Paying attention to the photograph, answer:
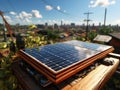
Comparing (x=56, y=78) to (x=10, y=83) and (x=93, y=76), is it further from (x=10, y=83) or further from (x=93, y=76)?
(x=10, y=83)

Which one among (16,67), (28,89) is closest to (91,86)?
(28,89)

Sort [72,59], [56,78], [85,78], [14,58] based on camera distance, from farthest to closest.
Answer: [14,58] → [72,59] → [85,78] → [56,78]

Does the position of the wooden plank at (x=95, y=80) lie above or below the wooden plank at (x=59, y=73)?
below

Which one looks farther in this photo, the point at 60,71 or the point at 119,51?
the point at 119,51

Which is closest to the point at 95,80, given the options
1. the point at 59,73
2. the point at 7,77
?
the point at 59,73

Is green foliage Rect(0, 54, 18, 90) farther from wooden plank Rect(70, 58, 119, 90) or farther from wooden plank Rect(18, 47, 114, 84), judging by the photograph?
wooden plank Rect(70, 58, 119, 90)

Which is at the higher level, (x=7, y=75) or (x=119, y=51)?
(x=7, y=75)

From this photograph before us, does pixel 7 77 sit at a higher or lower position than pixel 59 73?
lower

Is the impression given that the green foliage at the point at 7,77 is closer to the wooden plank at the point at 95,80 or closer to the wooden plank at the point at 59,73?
the wooden plank at the point at 59,73

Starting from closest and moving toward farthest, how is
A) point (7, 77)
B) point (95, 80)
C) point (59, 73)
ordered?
point (59, 73) < point (95, 80) < point (7, 77)

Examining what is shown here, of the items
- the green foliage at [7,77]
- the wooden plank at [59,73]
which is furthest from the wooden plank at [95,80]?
the green foliage at [7,77]

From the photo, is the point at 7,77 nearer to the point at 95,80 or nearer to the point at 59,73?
the point at 59,73
